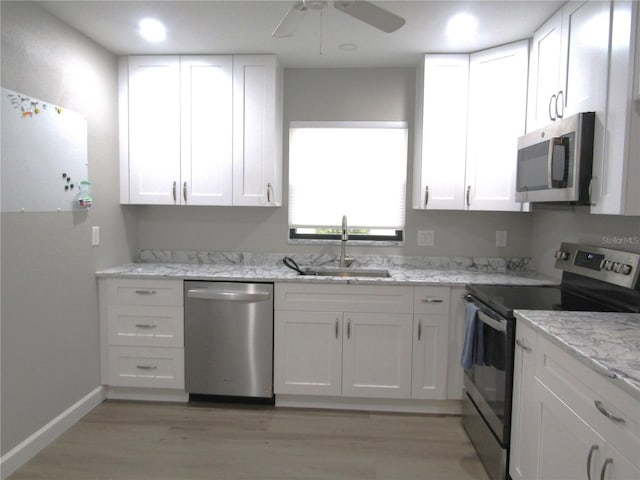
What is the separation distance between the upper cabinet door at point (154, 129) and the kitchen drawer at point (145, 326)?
2.58ft

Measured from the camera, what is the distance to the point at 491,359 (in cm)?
223

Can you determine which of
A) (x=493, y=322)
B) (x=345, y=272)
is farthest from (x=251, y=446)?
(x=493, y=322)

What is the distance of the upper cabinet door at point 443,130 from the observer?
2928 millimetres

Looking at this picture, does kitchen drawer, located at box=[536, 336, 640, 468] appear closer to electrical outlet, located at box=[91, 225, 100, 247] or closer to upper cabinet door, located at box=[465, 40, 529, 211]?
upper cabinet door, located at box=[465, 40, 529, 211]

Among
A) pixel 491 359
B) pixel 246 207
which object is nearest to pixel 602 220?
pixel 491 359

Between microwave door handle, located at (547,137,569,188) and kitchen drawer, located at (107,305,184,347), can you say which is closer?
microwave door handle, located at (547,137,569,188)

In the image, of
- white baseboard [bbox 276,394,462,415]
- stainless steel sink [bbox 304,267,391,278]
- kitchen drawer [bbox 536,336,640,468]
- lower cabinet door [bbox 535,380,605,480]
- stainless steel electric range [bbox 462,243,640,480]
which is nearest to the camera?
kitchen drawer [bbox 536,336,640,468]

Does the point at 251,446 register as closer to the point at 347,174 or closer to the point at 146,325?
the point at 146,325

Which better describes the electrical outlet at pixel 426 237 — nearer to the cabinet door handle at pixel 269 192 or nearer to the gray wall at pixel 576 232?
the gray wall at pixel 576 232

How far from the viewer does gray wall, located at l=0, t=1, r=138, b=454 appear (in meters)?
2.15

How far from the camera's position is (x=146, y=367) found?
9.58 feet

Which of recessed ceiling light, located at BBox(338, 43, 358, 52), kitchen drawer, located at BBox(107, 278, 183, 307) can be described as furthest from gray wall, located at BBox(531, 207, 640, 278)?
kitchen drawer, located at BBox(107, 278, 183, 307)

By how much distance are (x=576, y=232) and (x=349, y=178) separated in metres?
1.59

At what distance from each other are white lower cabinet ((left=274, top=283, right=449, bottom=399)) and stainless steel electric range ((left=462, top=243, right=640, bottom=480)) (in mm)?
271
